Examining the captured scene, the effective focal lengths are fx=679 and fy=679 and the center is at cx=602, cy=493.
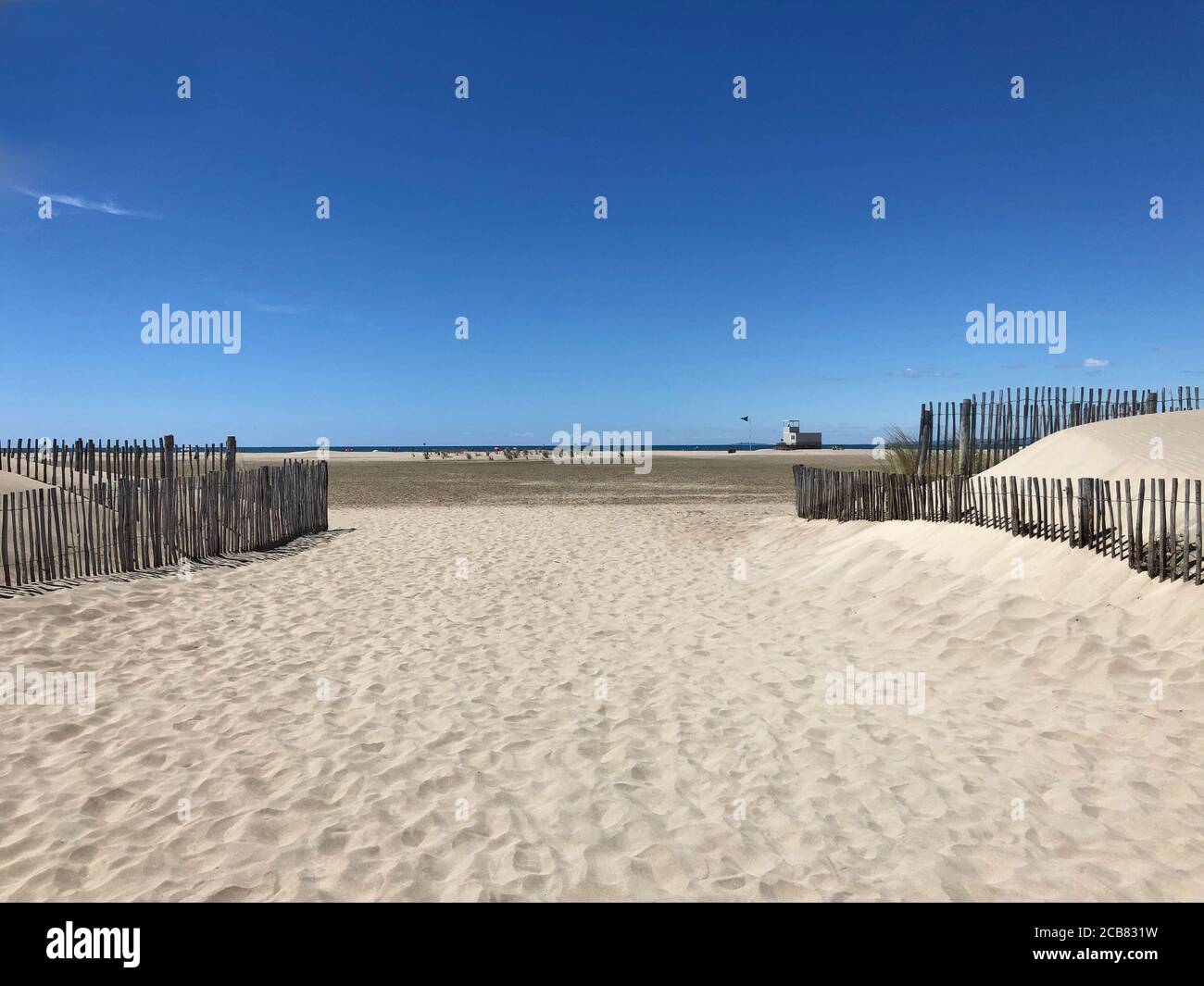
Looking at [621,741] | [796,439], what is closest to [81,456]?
[621,741]

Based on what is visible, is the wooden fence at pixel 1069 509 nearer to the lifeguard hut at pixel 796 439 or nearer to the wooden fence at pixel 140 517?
the wooden fence at pixel 140 517

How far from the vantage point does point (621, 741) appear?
4.19 m

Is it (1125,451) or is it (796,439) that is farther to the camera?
(796,439)

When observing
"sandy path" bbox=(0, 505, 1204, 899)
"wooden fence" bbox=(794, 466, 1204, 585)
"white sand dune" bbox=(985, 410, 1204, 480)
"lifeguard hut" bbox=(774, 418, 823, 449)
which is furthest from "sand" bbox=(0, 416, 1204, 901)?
"lifeguard hut" bbox=(774, 418, 823, 449)

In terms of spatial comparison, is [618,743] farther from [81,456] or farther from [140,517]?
[81,456]

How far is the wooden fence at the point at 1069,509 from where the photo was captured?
580cm

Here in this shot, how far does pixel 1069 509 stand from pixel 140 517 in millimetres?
10791

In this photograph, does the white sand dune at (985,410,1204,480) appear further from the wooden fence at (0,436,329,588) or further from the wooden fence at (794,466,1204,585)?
the wooden fence at (0,436,329,588)

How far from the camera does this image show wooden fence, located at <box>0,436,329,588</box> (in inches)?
293

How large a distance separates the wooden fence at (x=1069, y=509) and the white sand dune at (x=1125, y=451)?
404 millimetres

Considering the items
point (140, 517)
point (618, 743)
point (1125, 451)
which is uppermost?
point (1125, 451)

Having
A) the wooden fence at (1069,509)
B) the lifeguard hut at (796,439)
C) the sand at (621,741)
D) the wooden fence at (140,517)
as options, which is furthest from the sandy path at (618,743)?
the lifeguard hut at (796,439)
